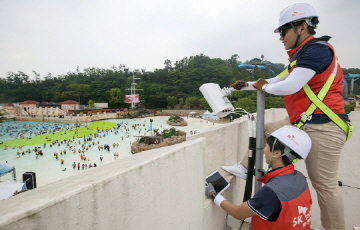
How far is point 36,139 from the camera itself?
2589 centimetres

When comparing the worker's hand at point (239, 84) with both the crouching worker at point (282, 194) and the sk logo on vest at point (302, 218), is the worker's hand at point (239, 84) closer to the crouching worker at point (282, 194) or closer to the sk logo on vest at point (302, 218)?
the crouching worker at point (282, 194)

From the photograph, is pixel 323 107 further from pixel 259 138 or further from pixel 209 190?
pixel 209 190

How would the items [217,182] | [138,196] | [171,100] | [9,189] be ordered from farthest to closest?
[171,100] → [9,189] → [217,182] → [138,196]

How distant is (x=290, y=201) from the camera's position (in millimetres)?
1149

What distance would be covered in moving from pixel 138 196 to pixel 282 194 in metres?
0.79

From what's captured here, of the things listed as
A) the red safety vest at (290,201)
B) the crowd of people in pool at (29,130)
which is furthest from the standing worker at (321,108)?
the crowd of people in pool at (29,130)

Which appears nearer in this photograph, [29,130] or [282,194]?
[282,194]

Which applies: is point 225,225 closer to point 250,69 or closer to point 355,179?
point 355,179

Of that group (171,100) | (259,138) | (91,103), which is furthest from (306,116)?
(91,103)

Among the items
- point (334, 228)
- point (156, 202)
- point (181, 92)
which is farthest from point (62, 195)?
point (181, 92)

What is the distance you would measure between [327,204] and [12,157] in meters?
24.4

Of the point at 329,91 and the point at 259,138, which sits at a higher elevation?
the point at 329,91

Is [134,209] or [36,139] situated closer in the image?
[134,209]

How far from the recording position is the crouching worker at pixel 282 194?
3.75ft
